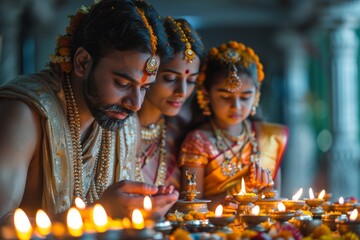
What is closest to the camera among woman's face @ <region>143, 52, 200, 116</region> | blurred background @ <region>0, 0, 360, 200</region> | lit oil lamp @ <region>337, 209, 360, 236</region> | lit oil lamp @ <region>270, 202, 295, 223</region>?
lit oil lamp @ <region>337, 209, 360, 236</region>

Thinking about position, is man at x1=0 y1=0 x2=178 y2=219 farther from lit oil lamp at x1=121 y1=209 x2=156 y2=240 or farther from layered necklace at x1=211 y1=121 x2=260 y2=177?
layered necklace at x1=211 y1=121 x2=260 y2=177

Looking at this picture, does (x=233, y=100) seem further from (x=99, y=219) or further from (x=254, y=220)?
(x=99, y=219)

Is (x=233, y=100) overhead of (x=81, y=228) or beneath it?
overhead

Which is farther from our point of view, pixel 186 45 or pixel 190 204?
pixel 186 45

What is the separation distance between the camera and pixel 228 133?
13.8 feet

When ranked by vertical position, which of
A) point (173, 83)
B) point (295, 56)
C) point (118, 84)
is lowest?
point (118, 84)

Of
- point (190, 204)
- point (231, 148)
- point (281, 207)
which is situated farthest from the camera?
point (231, 148)

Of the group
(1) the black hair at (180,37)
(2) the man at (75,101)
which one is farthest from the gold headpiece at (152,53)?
(1) the black hair at (180,37)

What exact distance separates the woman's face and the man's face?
0.75 metres

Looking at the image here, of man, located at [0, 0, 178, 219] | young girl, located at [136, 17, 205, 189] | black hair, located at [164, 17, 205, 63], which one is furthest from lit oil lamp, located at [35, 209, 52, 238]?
black hair, located at [164, 17, 205, 63]

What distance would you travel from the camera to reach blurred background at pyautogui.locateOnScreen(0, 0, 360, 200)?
33.3 feet

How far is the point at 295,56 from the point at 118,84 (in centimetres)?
1395

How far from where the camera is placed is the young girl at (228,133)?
402cm

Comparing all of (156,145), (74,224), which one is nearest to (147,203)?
(74,224)
